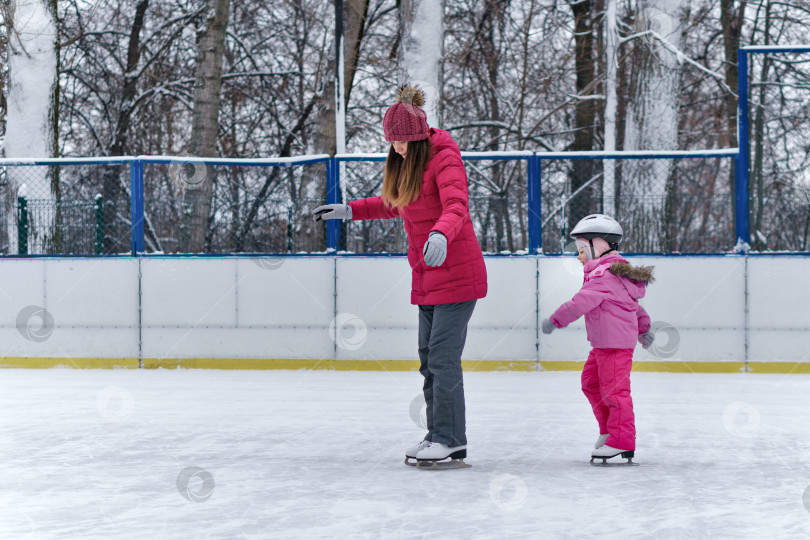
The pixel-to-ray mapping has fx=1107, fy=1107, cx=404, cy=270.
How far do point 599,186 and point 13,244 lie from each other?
Answer: 5.21 m

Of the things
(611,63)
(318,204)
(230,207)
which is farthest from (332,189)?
(611,63)

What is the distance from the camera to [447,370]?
482 cm

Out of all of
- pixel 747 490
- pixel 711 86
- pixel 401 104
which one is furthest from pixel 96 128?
pixel 747 490

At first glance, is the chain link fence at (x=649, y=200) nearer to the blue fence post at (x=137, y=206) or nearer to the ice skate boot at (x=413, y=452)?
the blue fence post at (x=137, y=206)

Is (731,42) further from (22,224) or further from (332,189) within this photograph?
(22,224)

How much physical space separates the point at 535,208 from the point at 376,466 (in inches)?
189

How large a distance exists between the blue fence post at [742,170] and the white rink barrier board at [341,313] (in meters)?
0.24

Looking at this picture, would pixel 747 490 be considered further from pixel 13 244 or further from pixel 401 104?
pixel 13 244

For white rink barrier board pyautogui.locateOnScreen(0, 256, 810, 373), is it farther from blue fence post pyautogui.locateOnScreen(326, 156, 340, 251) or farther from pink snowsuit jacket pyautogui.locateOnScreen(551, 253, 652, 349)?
pink snowsuit jacket pyautogui.locateOnScreen(551, 253, 652, 349)

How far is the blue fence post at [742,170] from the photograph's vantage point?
9.18m

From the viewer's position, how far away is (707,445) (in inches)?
216

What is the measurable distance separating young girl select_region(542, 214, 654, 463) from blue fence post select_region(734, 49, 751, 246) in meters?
4.57

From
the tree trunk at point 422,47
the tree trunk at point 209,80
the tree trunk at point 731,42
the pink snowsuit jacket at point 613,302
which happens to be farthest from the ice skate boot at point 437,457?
the tree trunk at point 731,42

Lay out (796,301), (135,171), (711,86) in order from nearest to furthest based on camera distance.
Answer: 1. (796,301)
2. (135,171)
3. (711,86)
